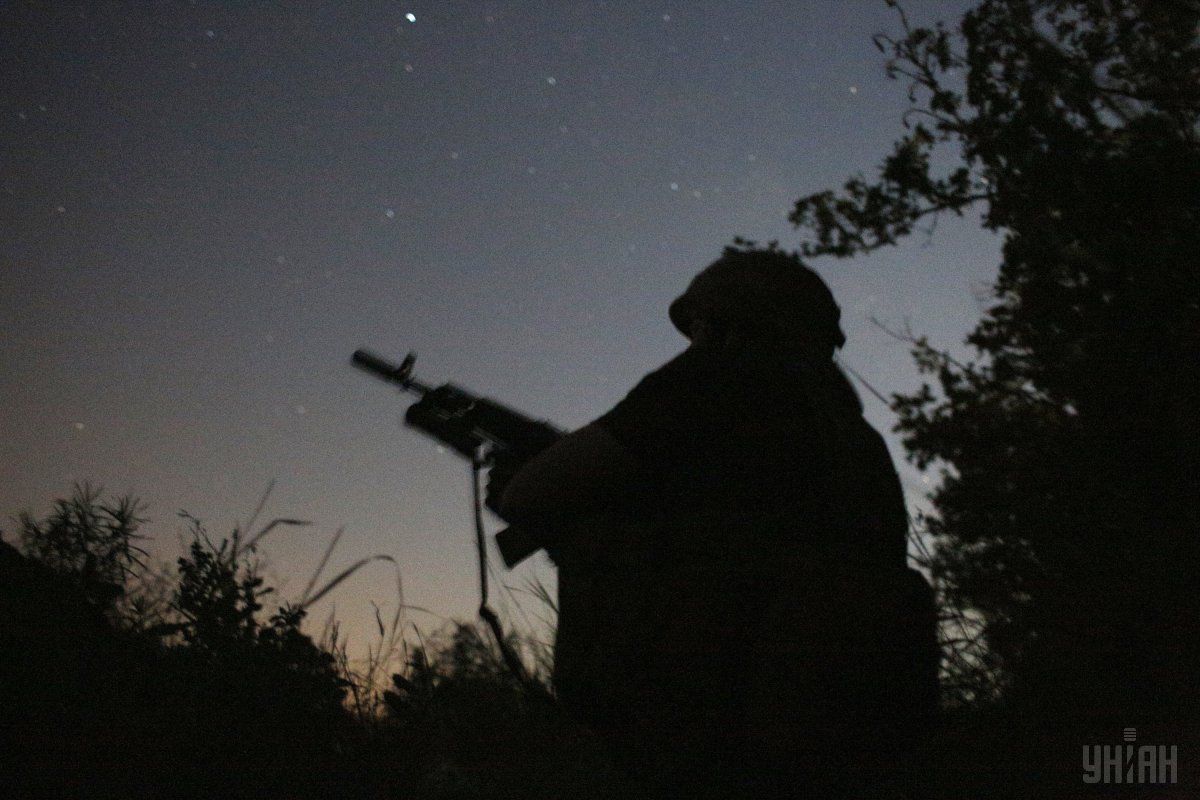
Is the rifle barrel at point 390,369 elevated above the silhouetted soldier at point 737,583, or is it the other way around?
the rifle barrel at point 390,369

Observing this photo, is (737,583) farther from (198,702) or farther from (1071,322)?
(1071,322)

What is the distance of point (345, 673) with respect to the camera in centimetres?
317

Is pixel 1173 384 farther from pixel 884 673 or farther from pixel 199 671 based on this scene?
pixel 199 671

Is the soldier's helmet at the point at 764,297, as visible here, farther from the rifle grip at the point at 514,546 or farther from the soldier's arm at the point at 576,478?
the rifle grip at the point at 514,546

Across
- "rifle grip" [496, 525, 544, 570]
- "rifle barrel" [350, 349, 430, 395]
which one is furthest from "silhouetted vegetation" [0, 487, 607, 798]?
"rifle barrel" [350, 349, 430, 395]

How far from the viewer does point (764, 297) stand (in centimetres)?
244

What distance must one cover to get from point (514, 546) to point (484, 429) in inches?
32.2

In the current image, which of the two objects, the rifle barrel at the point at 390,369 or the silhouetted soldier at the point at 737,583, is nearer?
the silhouetted soldier at the point at 737,583

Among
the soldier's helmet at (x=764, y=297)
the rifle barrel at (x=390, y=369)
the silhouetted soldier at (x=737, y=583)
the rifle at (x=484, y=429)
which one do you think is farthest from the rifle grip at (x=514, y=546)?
the rifle barrel at (x=390, y=369)

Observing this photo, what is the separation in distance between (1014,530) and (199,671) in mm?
5617

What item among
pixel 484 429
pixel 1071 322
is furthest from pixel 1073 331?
pixel 484 429

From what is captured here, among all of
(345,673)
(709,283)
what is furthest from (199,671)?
(709,283)

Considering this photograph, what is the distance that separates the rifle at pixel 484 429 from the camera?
290cm

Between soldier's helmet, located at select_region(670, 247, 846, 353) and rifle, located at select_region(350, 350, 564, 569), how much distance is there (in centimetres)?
99
